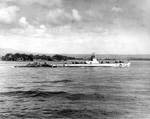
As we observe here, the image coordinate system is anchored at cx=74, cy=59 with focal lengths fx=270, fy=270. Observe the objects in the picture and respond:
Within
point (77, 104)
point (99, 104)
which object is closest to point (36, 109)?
point (77, 104)

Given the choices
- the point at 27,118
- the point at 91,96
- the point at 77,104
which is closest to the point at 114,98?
the point at 91,96

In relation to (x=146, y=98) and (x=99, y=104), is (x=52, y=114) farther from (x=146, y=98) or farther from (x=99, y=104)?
(x=146, y=98)

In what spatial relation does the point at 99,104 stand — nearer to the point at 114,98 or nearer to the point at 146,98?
the point at 114,98

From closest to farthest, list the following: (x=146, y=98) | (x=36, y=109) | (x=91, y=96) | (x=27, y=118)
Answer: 1. (x=27, y=118)
2. (x=36, y=109)
3. (x=146, y=98)
4. (x=91, y=96)

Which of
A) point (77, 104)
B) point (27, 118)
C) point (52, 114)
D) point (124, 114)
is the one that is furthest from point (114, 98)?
point (27, 118)

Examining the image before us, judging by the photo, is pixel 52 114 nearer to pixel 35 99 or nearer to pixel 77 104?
pixel 77 104

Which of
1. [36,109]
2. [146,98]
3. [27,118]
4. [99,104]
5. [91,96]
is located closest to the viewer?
[27,118]

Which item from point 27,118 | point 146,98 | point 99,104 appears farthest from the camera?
point 146,98

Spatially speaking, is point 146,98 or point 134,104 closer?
point 134,104

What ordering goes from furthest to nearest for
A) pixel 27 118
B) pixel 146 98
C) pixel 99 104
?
pixel 146 98, pixel 99 104, pixel 27 118
